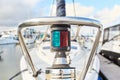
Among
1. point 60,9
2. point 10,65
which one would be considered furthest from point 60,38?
point 10,65

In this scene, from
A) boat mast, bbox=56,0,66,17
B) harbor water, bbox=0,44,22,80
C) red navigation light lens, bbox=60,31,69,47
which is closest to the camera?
red navigation light lens, bbox=60,31,69,47

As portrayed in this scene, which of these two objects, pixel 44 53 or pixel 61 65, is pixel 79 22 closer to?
pixel 61 65

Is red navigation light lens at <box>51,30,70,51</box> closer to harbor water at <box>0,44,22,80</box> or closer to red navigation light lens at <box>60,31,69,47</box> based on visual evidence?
red navigation light lens at <box>60,31,69,47</box>

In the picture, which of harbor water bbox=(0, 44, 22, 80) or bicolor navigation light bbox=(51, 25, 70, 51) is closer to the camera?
bicolor navigation light bbox=(51, 25, 70, 51)

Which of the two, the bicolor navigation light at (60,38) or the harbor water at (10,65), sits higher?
the bicolor navigation light at (60,38)

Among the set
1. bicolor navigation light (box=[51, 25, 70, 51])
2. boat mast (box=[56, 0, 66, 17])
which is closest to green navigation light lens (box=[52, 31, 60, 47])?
bicolor navigation light (box=[51, 25, 70, 51])

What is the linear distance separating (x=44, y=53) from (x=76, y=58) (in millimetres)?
568

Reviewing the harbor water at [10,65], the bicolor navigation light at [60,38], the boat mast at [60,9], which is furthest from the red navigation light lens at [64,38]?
the harbor water at [10,65]

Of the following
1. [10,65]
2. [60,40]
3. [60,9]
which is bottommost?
[10,65]

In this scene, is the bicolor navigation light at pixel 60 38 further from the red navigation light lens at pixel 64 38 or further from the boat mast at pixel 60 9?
the boat mast at pixel 60 9

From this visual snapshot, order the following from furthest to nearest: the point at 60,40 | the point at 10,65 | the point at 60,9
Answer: the point at 10,65 < the point at 60,9 < the point at 60,40

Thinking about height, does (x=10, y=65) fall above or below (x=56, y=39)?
below

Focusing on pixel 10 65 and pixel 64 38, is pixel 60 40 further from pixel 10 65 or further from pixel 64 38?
pixel 10 65

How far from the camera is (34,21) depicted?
1.80m
